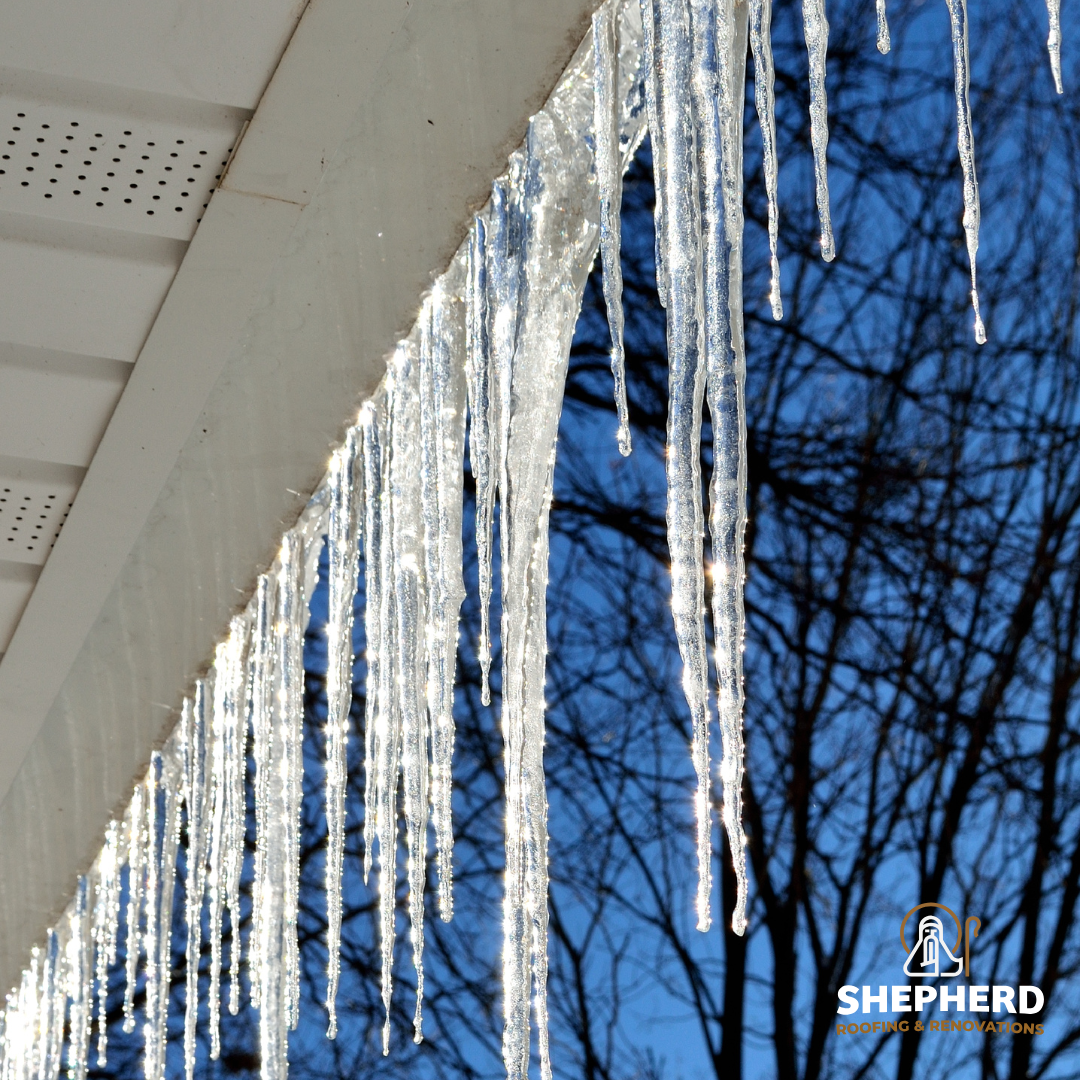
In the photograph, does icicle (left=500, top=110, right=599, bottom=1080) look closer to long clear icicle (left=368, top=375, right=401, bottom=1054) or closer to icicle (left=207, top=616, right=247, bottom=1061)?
long clear icicle (left=368, top=375, right=401, bottom=1054)

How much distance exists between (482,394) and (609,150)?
1.15 feet

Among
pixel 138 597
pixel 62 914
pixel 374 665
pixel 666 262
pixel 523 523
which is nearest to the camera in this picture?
pixel 666 262

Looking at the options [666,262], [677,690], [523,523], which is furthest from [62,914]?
[677,690]

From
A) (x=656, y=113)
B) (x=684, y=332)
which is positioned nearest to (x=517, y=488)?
(x=684, y=332)

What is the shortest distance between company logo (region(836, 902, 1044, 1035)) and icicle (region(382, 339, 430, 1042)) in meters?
3.60

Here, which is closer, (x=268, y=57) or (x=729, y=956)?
(x=268, y=57)

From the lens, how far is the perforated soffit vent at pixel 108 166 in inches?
47.9

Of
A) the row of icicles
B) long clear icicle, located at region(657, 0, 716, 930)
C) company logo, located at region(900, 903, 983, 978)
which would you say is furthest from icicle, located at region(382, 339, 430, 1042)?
company logo, located at region(900, 903, 983, 978)

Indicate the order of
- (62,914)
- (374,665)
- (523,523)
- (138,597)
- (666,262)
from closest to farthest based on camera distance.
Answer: (666,262)
(523,523)
(138,597)
(374,665)
(62,914)

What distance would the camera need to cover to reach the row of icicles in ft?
4.01

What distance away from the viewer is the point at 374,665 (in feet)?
6.41

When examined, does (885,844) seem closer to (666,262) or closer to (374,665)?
(374,665)

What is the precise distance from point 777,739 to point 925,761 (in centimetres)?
51

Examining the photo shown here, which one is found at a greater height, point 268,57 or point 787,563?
point 787,563
